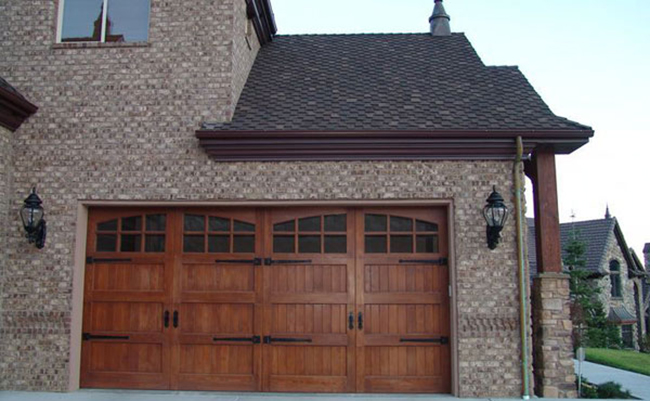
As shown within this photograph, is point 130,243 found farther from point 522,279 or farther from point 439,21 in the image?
point 439,21

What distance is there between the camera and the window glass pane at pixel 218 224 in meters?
8.36

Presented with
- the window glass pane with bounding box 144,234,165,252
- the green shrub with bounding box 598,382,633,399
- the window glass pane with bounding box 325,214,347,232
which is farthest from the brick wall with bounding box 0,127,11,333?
the green shrub with bounding box 598,382,633,399

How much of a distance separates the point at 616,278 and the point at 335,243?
26462mm

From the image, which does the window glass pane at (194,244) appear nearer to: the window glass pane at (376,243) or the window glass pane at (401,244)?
the window glass pane at (376,243)

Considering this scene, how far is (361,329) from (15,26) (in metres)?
6.86

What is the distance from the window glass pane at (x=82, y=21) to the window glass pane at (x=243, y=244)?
3.73 meters

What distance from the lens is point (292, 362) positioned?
8.03m

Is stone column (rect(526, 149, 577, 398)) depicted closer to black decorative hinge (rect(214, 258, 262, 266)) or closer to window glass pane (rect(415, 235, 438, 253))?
window glass pane (rect(415, 235, 438, 253))

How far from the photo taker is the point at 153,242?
8359mm

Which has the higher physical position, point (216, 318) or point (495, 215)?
point (495, 215)

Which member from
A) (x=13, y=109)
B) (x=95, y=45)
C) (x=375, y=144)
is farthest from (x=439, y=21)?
(x=13, y=109)

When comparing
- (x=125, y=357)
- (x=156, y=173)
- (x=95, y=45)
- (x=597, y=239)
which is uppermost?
(x=95, y=45)

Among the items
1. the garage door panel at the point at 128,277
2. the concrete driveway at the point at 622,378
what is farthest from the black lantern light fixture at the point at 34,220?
the concrete driveway at the point at 622,378

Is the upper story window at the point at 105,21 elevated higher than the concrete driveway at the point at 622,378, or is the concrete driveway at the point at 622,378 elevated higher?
the upper story window at the point at 105,21
